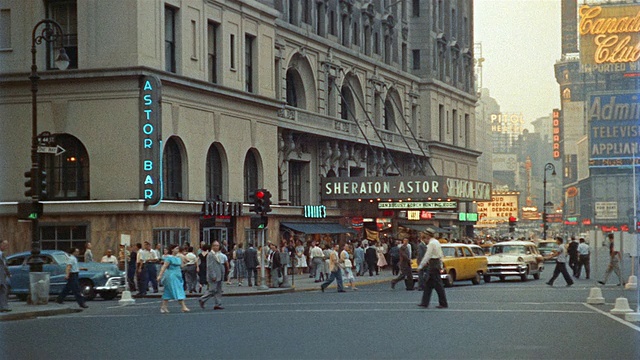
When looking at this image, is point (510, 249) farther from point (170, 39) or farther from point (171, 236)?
point (170, 39)

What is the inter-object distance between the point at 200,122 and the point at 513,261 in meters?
14.8

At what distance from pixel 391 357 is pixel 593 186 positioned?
147m

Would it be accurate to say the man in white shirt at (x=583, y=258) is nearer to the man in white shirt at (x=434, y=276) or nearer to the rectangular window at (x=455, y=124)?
the man in white shirt at (x=434, y=276)

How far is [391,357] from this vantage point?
17578 mm

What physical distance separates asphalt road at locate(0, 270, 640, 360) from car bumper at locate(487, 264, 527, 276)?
47.5 feet

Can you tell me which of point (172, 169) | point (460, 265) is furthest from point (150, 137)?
point (460, 265)

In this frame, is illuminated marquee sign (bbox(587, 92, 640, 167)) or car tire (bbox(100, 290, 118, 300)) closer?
car tire (bbox(100, 290, 118, 300))

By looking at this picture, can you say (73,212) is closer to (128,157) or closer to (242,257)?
(128,157)

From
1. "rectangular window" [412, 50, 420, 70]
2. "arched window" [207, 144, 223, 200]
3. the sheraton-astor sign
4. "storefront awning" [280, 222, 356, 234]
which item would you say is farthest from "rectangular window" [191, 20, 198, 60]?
"rectangular window" [412, 50, 420, 70]

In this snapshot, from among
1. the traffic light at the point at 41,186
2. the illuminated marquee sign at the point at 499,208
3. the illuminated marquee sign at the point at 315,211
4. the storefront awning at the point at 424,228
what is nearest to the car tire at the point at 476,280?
the traffic light at the point at 41,186

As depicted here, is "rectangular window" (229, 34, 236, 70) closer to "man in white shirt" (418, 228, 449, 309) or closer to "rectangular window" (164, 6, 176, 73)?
"rectangular window" (164, 6, 176, 73)

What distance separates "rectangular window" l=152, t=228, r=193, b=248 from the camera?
1843 inches

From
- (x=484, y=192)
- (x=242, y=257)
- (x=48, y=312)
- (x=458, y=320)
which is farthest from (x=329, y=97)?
(x=458, y=320)

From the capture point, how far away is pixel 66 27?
155 ft
